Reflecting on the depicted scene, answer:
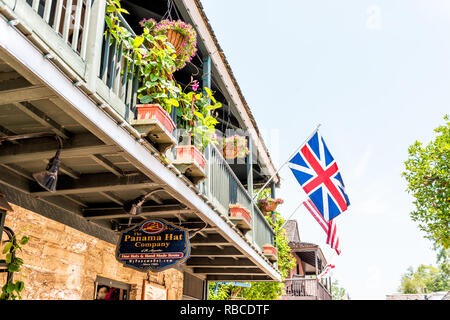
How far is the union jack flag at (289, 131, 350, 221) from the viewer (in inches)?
354

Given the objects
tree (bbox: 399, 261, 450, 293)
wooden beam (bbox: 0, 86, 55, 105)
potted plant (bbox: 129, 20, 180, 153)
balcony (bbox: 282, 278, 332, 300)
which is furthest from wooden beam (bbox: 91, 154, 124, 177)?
tree (bbox: 399, 261, 450, 293)

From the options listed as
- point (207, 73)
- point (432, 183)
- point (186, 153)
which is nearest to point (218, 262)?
point (207, 73)

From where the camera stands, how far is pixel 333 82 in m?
25.0

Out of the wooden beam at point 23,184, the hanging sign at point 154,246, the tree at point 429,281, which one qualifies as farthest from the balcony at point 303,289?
the tree at point 429,281

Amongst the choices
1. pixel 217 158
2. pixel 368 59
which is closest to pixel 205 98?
pixel 217 158

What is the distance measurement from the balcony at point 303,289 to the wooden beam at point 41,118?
1865 cm

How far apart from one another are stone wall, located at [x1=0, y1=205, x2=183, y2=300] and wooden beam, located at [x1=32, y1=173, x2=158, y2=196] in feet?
1.20

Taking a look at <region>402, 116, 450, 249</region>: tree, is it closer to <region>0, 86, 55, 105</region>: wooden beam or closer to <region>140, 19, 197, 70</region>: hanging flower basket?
<region>140, 19, 197, 70</region>: hanging flower basket

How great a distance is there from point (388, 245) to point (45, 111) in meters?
123

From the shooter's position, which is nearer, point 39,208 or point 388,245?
point 39,208

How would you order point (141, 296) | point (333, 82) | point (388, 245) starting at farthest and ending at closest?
point (388, 245), point (333, 82), point (141, 296)

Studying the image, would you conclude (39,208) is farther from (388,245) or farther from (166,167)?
(388,245)
